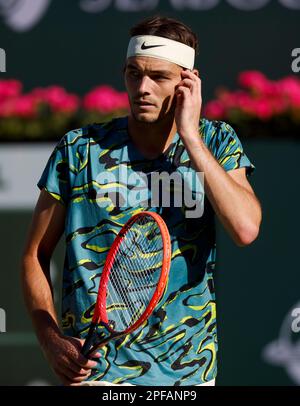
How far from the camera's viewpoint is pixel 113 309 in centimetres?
324

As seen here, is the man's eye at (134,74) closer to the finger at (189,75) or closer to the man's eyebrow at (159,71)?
the man's eyebrow at (159,71)

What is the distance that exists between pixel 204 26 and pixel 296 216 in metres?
1.83

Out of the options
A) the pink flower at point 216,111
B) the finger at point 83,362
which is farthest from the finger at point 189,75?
the pink flower at point 216,111

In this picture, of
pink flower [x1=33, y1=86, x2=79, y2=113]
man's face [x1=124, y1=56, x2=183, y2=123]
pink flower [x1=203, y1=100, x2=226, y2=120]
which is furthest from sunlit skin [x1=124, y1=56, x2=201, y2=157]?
pink flower [x1=33, y1=86, x2=79, y2=113]

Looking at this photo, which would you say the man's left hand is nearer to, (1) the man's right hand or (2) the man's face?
(2) the man's face

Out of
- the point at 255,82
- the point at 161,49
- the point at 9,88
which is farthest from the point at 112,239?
the point at 9,88

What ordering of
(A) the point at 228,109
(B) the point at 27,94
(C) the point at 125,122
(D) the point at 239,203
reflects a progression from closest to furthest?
(D) the point at 239,203 < (C) the point at 125,122 < (A) the point at 228,109 < (B) the point at 27,94

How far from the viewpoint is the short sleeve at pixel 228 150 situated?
3.28 m

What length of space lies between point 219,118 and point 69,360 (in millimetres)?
3165

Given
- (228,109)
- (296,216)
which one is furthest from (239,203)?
(228,109)

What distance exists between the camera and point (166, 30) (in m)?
3.41

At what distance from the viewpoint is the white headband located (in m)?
3.31

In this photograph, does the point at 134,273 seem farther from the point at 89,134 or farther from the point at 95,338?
the point at 89,134

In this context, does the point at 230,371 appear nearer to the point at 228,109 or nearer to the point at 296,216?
the point at 296,216
